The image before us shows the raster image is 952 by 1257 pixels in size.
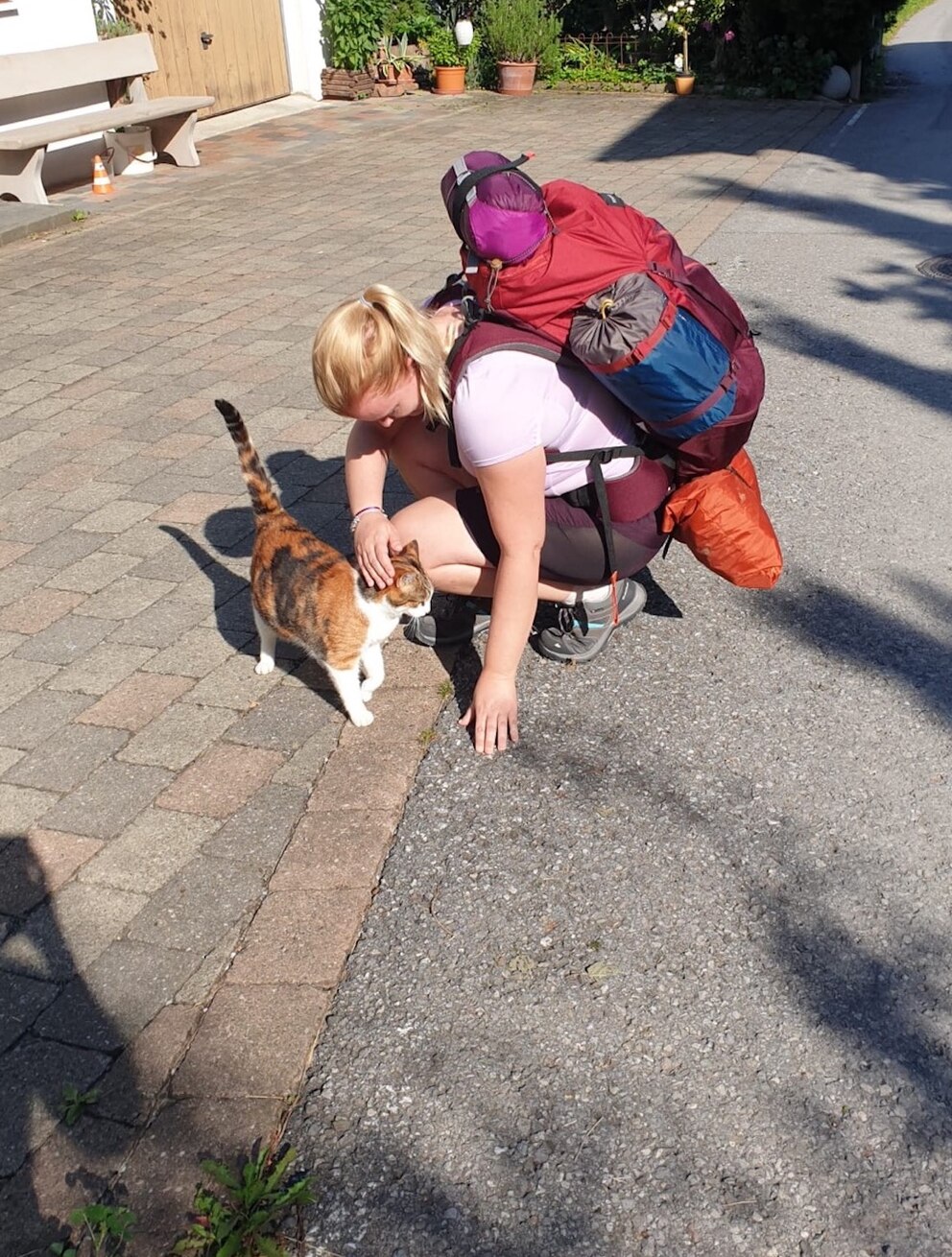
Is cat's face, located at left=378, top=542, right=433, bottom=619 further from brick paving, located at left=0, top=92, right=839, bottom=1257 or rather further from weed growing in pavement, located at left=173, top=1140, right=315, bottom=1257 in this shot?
weed growing in pavement, located at left=173, top=1140, right=315, bottom=1257

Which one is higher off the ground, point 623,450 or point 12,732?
point 623,450

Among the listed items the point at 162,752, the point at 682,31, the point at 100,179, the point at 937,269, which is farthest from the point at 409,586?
the point at 682,31

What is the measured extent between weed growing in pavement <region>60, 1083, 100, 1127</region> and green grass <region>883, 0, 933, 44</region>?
77.2 ft

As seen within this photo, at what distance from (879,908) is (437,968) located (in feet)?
3.37

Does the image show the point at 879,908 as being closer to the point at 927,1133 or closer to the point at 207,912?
the point at 927,1133

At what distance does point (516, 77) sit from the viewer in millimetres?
15219

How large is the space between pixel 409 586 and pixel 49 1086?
1514mm

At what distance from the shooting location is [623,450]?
315 centimetres

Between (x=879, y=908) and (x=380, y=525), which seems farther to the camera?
(x=380, y=525)

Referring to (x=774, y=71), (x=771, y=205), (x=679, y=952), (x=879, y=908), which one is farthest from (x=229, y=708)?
(x=774, y=71)

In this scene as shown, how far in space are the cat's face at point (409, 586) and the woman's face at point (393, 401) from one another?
401 millimetres

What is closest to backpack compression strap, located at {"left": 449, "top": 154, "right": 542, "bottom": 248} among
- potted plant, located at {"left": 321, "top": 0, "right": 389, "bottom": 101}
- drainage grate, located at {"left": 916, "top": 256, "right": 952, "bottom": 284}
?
drainage grate, located at {"left": 916, "top": 256, "right": 952, "bottom": 284}

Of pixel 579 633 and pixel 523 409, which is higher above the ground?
pixel 523 409

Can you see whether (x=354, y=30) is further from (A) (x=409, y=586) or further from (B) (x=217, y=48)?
(A) (x=409, y=586)
